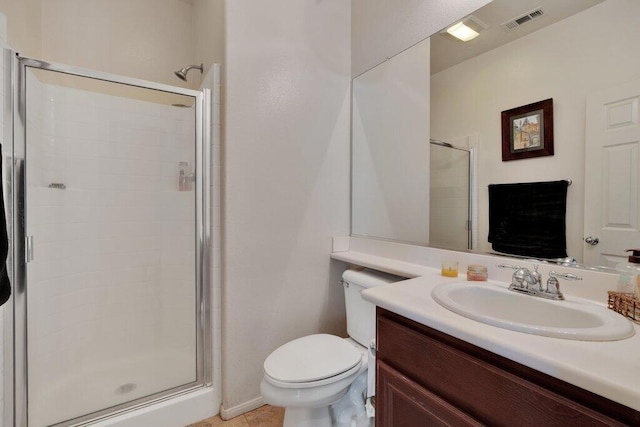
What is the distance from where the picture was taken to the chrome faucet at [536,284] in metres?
0.91

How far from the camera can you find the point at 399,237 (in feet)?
5.43

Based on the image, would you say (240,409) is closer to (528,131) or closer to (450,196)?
(450,196)

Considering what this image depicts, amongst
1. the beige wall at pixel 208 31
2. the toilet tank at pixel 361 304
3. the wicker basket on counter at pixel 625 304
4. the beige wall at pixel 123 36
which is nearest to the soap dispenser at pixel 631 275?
the wicker basket on counter at pixel 625 304

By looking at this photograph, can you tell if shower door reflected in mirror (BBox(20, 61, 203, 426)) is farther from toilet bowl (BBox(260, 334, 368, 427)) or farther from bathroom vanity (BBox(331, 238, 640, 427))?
bathroom vanity (BBox(331, 238, 640, 427))

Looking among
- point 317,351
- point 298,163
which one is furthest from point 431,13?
point 317,351

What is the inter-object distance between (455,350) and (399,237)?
948 millimetres

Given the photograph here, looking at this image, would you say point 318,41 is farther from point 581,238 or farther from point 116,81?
point 581,238

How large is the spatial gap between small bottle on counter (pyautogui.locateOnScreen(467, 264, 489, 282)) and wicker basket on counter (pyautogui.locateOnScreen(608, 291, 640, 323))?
36 centimetres

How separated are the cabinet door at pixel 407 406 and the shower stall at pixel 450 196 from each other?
0.70 m

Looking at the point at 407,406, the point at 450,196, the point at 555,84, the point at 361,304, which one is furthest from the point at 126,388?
the point at 555,84

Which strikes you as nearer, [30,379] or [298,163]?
[30,379]

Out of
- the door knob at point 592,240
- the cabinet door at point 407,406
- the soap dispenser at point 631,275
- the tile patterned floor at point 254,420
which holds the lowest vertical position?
the tile patterned floor at point 254,420

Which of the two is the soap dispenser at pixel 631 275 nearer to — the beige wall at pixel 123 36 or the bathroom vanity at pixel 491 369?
the bathroom vanity at pixel 491 369

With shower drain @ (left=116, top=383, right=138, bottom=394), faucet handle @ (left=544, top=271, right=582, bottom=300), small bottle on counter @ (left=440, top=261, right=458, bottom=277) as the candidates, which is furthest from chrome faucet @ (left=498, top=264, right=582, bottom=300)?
shower drain @ (left=116, top=383, right=138, bottom=394)
